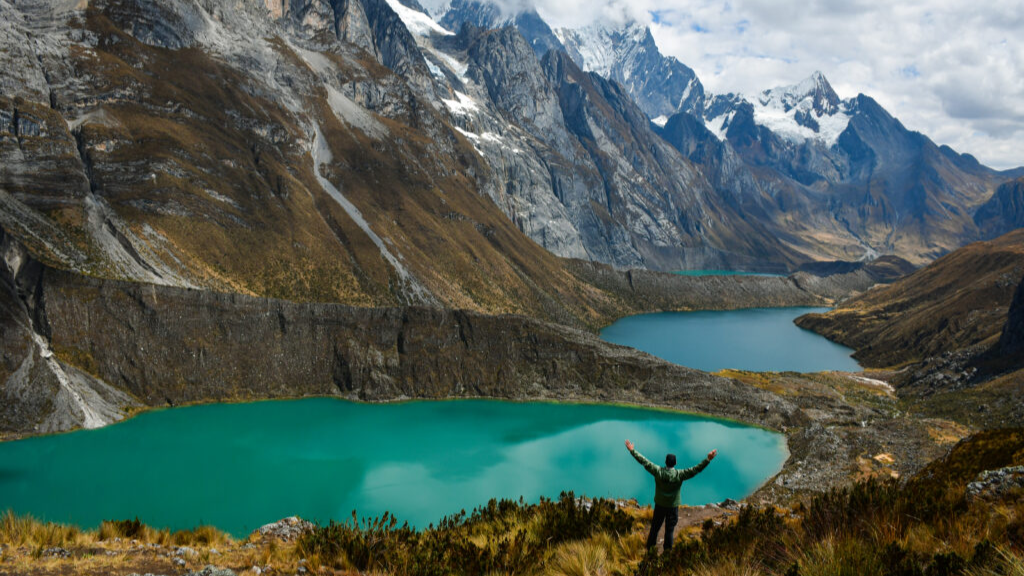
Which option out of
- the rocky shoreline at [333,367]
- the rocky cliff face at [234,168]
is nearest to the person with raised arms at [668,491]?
the rocky shoreline at [333,367]

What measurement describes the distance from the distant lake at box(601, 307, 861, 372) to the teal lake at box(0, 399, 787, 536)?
45.7m

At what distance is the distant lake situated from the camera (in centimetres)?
10181

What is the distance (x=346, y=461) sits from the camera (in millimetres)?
44594

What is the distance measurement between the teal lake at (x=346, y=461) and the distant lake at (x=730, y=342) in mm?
45668

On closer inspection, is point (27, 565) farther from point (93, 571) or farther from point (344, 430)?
point (344, 430)

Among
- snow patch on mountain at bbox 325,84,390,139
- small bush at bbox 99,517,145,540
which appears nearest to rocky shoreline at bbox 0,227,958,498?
small bush at bbox 99,517,145,540

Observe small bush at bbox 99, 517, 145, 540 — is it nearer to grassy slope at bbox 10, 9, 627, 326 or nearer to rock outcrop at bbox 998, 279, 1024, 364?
grassy slope at bbox 10, 9, 627, 326

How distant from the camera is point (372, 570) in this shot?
11328 millimetres

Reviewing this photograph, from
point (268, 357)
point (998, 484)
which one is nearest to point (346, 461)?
point (268, 357)

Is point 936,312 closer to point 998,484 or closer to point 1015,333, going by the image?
point 1015,333

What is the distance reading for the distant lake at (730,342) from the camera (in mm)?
101812

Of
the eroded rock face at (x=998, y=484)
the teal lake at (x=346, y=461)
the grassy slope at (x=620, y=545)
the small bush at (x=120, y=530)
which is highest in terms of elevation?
the eroded rock face at (x=998, y=484)

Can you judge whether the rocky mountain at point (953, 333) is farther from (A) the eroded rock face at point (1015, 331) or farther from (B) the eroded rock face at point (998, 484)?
(B) the eroded rock face at point (998, 484)

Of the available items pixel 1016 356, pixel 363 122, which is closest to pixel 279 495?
pixel 1016 356
